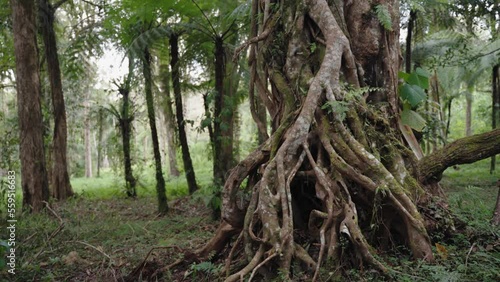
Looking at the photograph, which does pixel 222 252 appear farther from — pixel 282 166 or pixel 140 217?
pixel 140 217

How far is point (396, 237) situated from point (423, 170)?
807 millimetres

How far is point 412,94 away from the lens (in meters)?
5.03

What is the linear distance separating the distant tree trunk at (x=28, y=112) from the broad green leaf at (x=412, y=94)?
6505 millimetres

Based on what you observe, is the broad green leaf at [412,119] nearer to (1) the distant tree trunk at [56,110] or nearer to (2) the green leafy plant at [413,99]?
(2) the green leafy plant at [413,99]

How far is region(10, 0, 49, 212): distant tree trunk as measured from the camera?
26.2 feet

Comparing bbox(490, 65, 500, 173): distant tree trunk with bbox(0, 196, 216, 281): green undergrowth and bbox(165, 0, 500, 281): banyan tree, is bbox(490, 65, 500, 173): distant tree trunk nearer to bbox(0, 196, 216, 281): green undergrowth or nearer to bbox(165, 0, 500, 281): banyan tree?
bbox(0, 196, 216, 281): green undergrowth

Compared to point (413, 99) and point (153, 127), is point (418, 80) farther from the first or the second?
point (153, 127)

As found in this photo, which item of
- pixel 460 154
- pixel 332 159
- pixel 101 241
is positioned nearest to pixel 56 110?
pixel 101 241

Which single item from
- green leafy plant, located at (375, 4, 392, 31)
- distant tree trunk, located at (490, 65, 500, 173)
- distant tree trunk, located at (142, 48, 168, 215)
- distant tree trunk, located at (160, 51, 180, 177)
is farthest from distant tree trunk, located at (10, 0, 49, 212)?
distant tree trunk, located at (490, 65, 500, 173)

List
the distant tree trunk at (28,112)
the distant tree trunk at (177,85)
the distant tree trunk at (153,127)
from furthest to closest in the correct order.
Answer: the distant tree trunk at (177,85) < the distant tree trunk at (153,127) < the distant tree trunk at (28,112)

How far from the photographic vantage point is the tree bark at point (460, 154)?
4129 millimetres

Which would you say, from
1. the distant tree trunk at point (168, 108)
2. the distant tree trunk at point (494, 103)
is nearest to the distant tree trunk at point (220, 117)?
the distant tree trunk at point (168, 108)

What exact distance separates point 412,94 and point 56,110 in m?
10.5

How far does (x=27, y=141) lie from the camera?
26.0 ft
